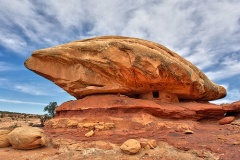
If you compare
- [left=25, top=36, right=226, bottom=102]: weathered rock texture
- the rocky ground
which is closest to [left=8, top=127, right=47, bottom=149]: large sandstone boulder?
the rocky ground

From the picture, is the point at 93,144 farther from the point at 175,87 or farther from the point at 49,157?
the point at 175,87

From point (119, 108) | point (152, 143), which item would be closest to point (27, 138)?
point (119, 108)

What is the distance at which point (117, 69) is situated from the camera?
41.7 ft

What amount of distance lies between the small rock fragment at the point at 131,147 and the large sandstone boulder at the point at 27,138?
155 inches

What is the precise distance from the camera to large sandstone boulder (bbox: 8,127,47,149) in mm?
10219

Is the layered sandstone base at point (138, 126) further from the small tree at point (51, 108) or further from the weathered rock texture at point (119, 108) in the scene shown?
the small tree at point (51, 108)

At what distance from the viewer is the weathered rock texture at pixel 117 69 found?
12.5 m

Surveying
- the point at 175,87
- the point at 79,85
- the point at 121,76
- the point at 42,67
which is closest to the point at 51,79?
the point at 42,67

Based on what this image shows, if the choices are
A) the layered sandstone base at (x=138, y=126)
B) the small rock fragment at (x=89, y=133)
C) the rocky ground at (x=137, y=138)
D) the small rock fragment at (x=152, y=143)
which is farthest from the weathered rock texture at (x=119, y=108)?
the small rock fragment at (x=152, y=143)

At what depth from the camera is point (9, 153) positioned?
32.9 feet

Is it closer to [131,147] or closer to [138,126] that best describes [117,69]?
[138,126]

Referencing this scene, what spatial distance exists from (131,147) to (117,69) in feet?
15.9

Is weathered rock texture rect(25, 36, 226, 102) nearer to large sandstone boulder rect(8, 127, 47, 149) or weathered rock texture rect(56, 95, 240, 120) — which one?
weathered rock texture rect(56, 95, 240, 120)

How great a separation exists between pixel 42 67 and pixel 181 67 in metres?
8.97
